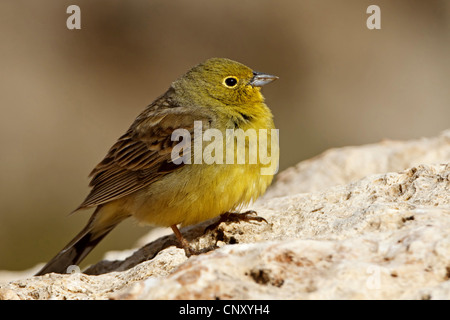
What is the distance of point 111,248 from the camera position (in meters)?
9.86

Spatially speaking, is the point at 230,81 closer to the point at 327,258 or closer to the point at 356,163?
the point at 356,163

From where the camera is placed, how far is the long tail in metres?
5.47

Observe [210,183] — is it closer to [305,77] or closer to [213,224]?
[213,224]

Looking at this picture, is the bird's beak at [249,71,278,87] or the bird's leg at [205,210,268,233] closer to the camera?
the bird's leg at [205,210,268,233]

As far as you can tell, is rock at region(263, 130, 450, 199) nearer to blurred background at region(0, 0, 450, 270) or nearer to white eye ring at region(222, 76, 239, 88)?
white eye ring at region(222, 76, 239, 88)

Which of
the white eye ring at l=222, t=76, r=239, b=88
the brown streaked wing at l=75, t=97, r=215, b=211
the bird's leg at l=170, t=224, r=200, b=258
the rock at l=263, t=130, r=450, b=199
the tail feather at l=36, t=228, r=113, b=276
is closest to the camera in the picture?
the bird's leg at l=170, t=224, r=200, b=258

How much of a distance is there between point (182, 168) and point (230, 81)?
1064 millimetres

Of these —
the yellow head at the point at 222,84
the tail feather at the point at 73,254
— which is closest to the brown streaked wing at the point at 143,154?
the yellow head at the point at 222,84

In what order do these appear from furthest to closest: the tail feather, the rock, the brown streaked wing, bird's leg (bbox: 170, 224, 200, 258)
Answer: the rock, the tail feather, the brown streaked wing, bird's leg (bbox: 170, 224, 200, 258)

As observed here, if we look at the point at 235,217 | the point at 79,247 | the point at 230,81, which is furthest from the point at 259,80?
the point at 79,247

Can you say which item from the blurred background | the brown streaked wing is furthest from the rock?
the blurred background

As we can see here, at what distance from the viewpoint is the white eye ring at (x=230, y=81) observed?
562 cm

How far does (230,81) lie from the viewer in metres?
5.63

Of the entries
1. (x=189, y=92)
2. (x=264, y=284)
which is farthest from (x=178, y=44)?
(x=264, y=284)
